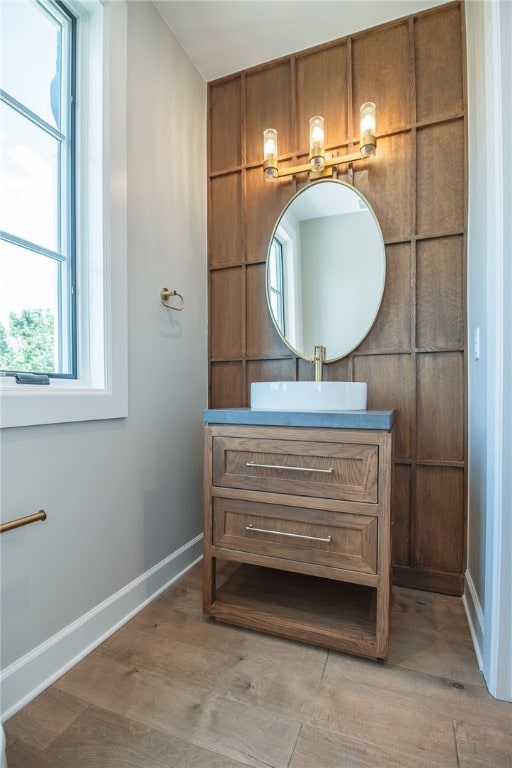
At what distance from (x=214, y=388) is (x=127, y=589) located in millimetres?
1037

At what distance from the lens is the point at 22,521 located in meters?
1.01

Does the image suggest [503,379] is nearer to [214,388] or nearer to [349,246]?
[349,246]

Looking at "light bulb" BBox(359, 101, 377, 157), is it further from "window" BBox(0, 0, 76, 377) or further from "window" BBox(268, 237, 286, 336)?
"window" BBox(0, 0, 76, 377)

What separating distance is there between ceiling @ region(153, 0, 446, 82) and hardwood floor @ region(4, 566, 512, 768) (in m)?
2.61

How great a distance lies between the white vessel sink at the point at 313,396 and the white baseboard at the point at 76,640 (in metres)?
0.88

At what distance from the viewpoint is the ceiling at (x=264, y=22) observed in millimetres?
1618

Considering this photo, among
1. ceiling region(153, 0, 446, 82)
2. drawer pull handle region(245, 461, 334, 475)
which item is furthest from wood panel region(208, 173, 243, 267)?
drawer pull handle region(245, 461, 334, 475)

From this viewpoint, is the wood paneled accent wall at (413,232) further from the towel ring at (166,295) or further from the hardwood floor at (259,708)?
the towel ring at (166,295)

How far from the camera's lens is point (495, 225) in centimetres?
108

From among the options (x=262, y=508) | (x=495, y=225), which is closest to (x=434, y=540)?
(x=262, y=508)

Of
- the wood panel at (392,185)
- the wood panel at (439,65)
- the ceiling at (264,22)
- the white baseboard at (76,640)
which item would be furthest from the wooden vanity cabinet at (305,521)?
the ceiling at (264,22)

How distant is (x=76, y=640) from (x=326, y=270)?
1.78 m

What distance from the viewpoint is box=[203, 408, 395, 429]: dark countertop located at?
1154 mm

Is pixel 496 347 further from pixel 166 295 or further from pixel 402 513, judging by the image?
pixel 166 295
